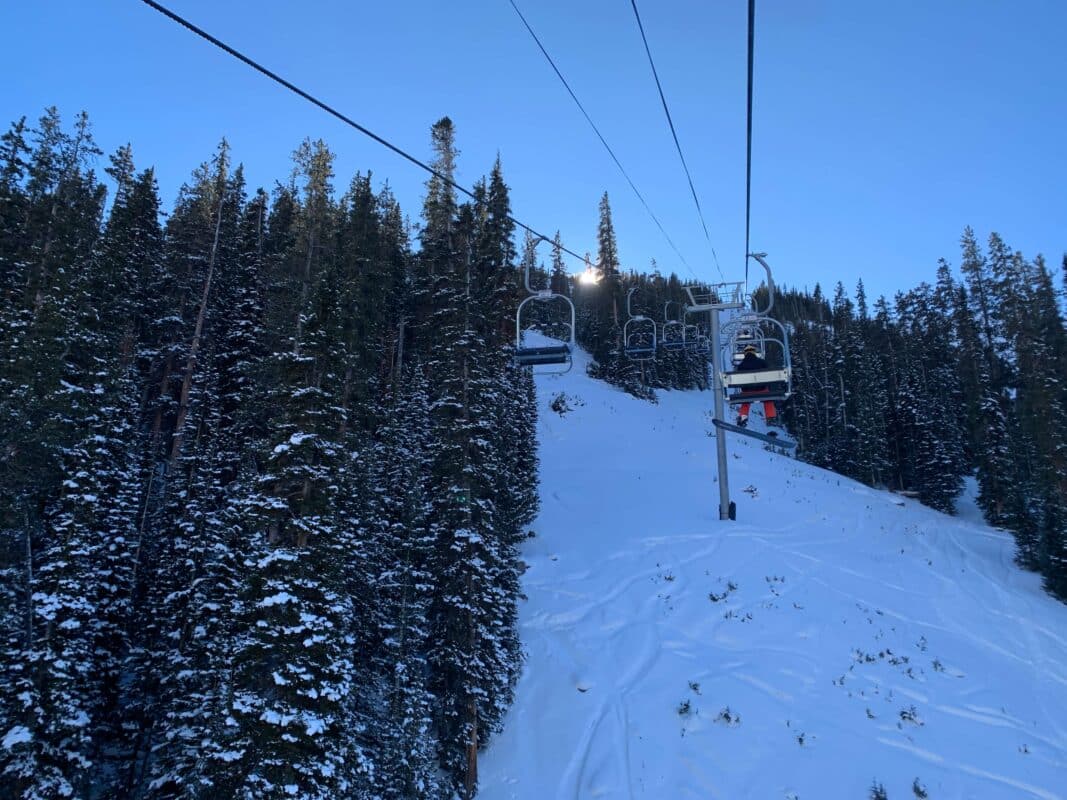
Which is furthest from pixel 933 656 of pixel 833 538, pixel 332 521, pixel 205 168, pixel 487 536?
pixel 205 168

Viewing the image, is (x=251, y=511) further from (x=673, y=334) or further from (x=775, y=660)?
(x=673, y=334)

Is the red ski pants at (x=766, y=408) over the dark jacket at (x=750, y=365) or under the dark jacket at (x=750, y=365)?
under

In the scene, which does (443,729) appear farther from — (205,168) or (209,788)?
(205,168)

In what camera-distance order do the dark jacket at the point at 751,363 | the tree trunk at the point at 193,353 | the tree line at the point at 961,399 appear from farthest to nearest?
the tree line at the point at 961,399
the tree trunk at the point at 193,353
the dark jacket at the point at 751,363

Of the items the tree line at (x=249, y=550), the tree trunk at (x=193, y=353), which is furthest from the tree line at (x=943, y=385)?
the tree trunk at (x=193, y=353)

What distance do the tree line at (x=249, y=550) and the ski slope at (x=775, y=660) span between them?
2760mm

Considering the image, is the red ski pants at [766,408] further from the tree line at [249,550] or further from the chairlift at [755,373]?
the tree line at [249,550]

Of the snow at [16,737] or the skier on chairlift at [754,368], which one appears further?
the skier on chairlift at [754,368]

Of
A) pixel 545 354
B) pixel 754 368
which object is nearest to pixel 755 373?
pixel 754 368

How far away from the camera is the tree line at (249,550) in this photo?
1397cm

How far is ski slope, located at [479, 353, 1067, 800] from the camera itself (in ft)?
46.5

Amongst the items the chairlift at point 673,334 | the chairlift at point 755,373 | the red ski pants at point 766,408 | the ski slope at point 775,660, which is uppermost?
the chairlift at point 673,334

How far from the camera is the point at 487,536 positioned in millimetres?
19078

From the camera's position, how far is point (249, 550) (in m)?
16.2
